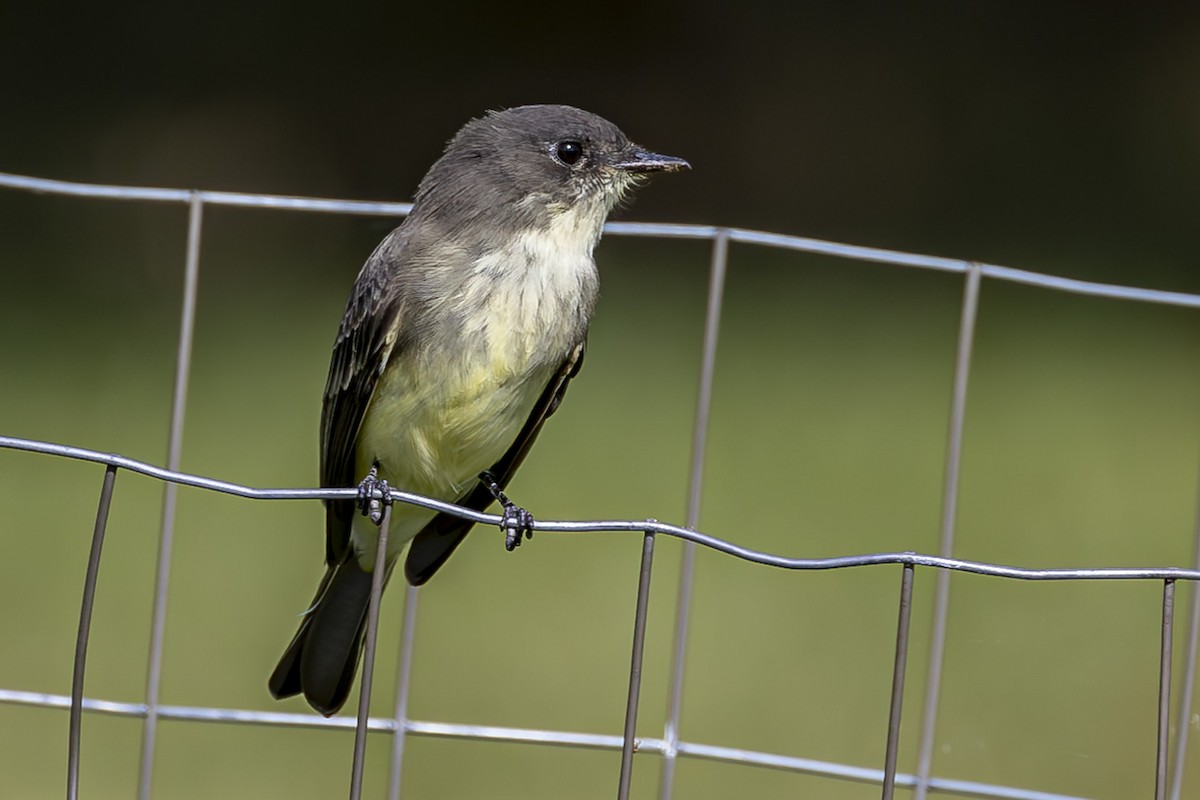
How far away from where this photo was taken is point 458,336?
6.34 ft

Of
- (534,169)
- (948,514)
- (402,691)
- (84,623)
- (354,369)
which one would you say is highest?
(534,169)

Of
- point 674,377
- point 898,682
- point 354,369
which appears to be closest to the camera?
point 898,682

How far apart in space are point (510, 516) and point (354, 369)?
27 centimetres

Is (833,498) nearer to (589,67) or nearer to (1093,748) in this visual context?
(1093,748)

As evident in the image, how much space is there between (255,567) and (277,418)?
56 cm

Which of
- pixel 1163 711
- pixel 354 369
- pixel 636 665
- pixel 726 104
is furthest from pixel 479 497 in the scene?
pixel 726 104

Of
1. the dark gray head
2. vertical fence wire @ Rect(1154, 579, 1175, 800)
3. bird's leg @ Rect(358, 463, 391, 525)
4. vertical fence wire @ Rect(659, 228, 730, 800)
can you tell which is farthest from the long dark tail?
vertical fence wire @ Rect(1154, 579, 1175, 800)

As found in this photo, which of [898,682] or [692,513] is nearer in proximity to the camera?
[898,682]

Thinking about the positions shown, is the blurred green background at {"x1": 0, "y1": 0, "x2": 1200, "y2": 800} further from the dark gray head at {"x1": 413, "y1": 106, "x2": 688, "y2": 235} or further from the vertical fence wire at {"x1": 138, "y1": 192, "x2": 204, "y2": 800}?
the dark gray head at {"x1": 413, "y1": 106, "x2": 688, "y2": 235}

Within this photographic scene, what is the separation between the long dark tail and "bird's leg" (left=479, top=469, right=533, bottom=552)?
0.63 feet

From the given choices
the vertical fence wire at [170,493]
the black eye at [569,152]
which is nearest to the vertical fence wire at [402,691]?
the vertical fence wire at [170,493]

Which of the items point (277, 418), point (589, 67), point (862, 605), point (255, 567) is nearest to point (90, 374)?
point (277, 418)

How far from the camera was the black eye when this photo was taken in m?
2.09

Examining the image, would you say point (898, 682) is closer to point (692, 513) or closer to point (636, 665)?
point (636, 665)
